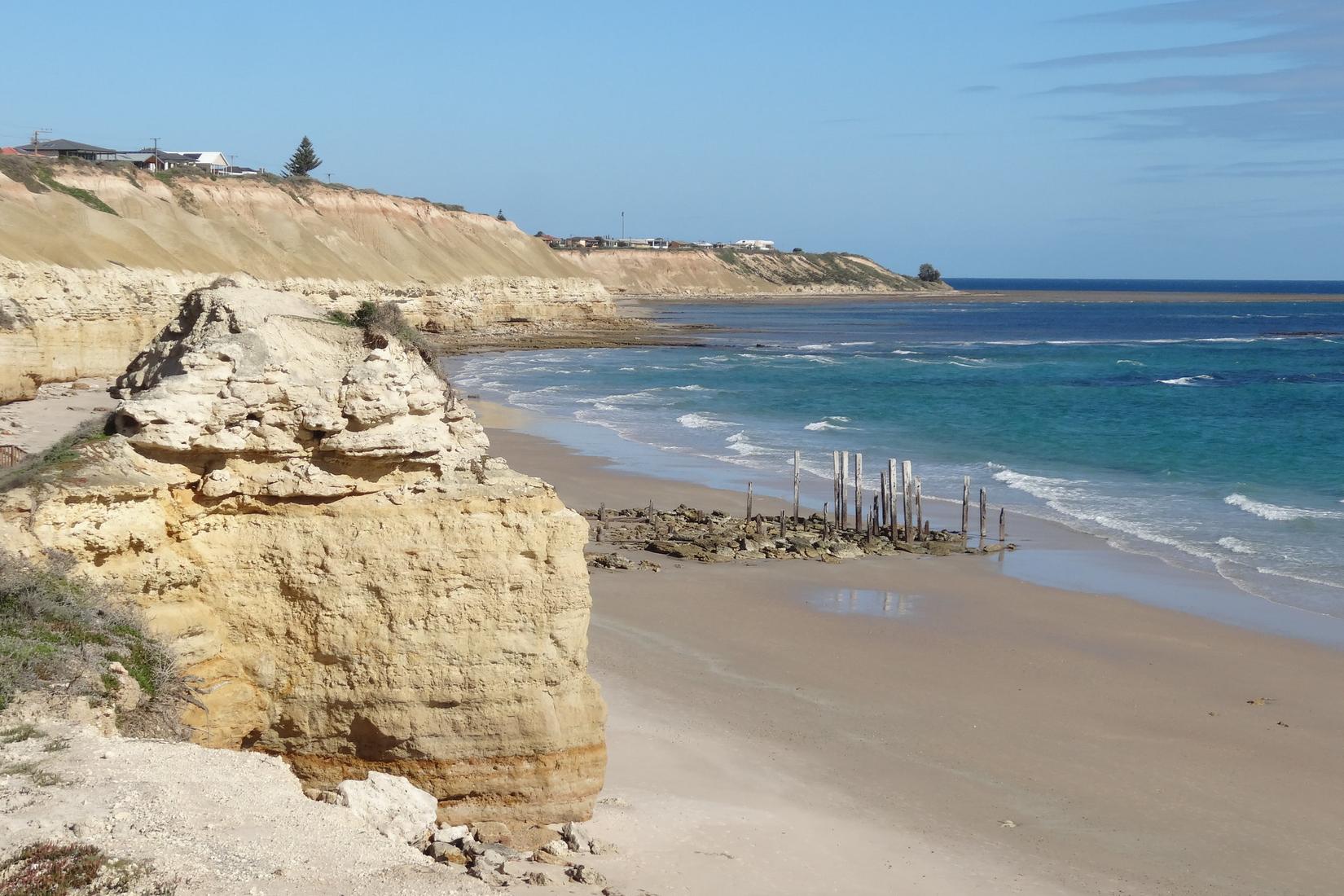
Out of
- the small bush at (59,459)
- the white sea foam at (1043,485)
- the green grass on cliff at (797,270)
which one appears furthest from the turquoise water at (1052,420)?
the green grass on cliff at (797,270)

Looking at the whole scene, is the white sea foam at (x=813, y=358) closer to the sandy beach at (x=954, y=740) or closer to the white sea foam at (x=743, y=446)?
the white sea foam at (x=743, y=446)

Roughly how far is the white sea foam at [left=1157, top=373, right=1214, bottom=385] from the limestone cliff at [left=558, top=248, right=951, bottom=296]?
91.5 metres

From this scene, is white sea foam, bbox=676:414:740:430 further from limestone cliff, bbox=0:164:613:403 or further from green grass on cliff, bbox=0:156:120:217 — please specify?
green grass on cliff, bbox=0:156:120:217

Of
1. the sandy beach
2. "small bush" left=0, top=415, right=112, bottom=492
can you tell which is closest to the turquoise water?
the sandy beach

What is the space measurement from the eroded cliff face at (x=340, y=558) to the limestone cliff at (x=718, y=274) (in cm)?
13413

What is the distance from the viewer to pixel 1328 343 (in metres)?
82.7

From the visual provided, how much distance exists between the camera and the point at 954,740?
12.6 meters

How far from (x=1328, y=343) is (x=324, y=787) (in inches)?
3461

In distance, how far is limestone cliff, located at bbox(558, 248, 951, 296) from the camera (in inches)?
6161

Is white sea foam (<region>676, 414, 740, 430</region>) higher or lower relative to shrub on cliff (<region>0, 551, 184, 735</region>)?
lower

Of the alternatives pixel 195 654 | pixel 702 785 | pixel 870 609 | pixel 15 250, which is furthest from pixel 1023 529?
pixel 15 250

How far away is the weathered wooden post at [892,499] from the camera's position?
22484 mm

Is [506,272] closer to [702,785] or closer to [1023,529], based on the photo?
[1023,529]

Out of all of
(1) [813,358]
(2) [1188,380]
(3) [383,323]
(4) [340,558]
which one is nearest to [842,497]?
(3) [383,323]
